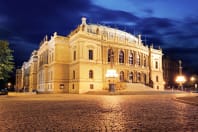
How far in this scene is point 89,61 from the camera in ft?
178

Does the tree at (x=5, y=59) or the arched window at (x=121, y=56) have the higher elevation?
the arched window at (x=121, y=56)

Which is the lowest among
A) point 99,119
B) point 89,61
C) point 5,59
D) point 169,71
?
point 99,119

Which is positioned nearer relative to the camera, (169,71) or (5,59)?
(5,59)

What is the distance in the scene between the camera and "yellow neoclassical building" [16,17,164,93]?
53.6 m

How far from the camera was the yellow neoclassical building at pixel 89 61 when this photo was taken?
5362cm

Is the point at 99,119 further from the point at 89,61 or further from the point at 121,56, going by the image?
the point at 121,56

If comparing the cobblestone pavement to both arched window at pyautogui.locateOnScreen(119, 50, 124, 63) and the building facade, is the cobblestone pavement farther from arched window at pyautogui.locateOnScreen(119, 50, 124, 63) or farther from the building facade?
the building facade

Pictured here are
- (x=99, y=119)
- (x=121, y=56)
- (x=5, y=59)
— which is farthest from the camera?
(x=121, y=56)

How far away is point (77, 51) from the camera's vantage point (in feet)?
178

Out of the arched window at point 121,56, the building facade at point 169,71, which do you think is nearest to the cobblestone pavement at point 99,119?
the arched window at point 121,56

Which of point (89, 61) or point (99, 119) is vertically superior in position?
point (89, 61)

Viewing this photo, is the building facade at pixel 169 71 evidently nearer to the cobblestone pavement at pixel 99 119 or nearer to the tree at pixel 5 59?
the tree at pixel 5 59

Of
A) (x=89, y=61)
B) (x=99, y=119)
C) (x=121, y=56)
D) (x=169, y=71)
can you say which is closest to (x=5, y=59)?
(x=89, y=61)

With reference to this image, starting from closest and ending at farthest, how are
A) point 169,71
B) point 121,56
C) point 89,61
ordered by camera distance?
1. point 89,61
2. point 121,56
3. point 169,71
